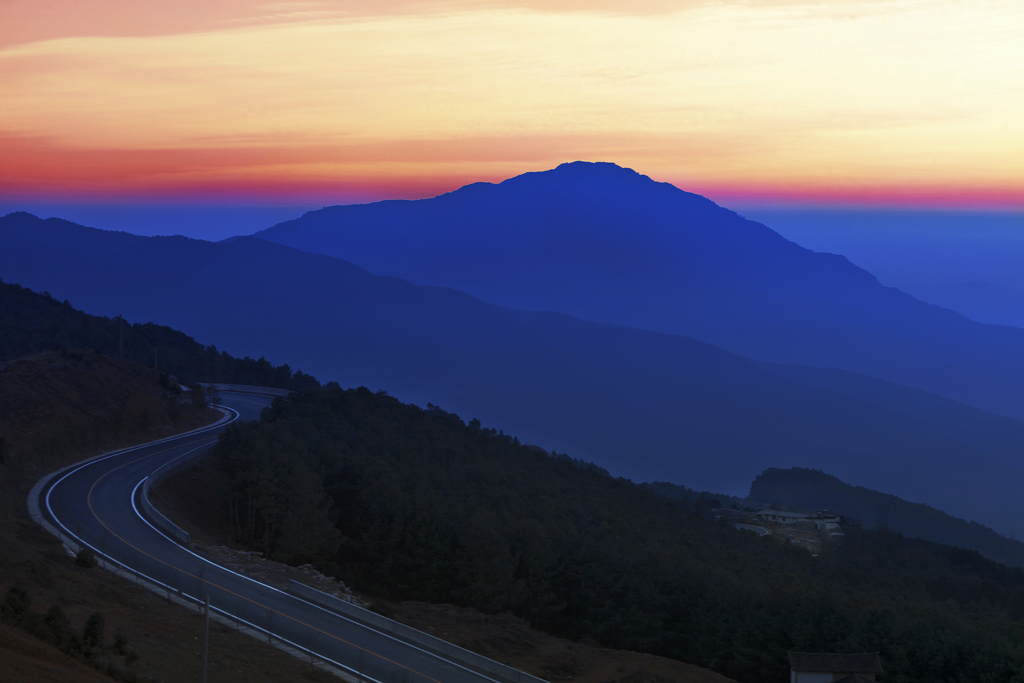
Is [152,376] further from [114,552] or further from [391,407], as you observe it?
[114,552]

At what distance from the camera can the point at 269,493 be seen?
2717 centimetres

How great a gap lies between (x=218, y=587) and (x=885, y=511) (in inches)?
3152

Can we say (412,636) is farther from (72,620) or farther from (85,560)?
(85,560)

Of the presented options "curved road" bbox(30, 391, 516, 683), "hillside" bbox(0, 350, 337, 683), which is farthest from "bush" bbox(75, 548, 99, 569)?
"curved road" bbox(30, 391, 516, 683)

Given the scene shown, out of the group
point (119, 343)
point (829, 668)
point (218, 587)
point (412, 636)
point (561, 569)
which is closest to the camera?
point (412, 636)

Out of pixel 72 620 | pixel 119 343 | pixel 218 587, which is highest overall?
pixel 72 620

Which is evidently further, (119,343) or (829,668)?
(119,343)

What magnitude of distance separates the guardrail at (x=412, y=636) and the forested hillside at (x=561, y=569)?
5.22m

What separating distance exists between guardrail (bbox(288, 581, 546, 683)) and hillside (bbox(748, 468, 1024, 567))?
57.5 metres

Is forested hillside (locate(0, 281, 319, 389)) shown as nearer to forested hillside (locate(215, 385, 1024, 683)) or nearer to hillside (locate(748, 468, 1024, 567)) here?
forested hillside (locate(215, 385, 1024, 683))

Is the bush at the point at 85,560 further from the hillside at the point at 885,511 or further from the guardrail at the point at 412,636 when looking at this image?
the hillside at the point at 885,511

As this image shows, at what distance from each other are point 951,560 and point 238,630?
49.9m

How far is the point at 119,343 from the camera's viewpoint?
221 feet

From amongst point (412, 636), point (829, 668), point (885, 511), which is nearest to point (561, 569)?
point (829, 668)
